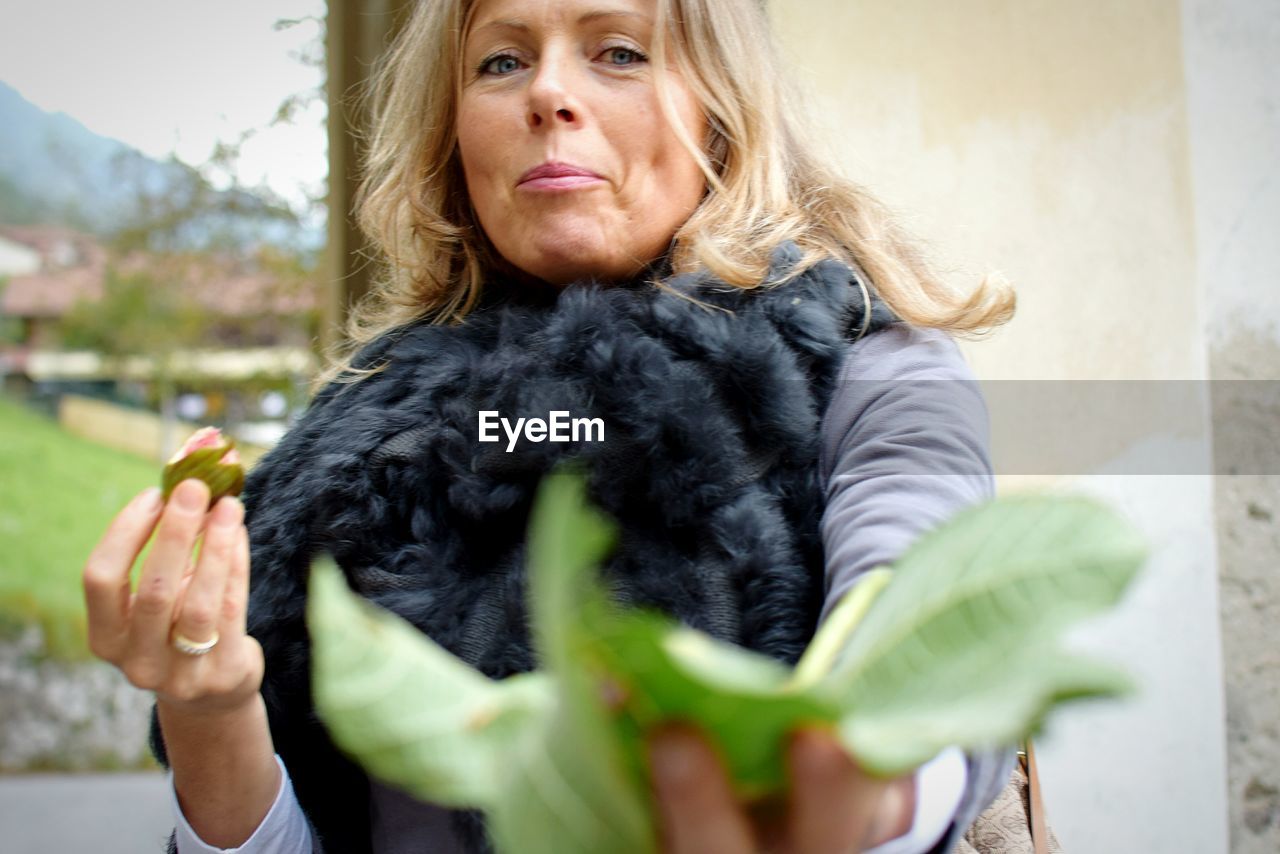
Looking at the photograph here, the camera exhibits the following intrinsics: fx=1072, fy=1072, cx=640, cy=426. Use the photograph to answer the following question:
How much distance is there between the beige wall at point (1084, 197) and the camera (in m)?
1.22

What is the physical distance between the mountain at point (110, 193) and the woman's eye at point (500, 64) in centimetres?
105

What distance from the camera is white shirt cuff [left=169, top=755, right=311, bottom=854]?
1.89 ft

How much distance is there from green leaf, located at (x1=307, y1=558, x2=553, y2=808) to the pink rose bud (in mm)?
264

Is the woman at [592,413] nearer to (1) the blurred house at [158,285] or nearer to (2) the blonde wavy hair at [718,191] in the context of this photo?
(2) the blonde wavy hair at [718,191]

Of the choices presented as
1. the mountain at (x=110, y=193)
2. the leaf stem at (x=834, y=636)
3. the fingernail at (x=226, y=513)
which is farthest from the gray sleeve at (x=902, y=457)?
the mountain at (x=110, y=193)

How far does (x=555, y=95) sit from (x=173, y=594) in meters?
0.35

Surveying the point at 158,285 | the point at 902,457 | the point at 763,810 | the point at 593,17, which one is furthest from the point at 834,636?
the point at 158,285

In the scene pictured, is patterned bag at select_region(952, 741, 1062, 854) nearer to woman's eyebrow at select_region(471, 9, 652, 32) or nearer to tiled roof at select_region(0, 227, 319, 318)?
woman's eyebrow at select_region(471, 9, 652, 32)

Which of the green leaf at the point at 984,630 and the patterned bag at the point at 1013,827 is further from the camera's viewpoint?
the patterned bag at the point at 1013,827

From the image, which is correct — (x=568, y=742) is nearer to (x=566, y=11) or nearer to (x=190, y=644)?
(x=190, y=644)

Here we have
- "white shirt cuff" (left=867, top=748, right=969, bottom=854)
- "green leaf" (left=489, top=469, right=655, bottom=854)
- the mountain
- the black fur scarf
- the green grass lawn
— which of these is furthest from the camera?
the green grass lawn

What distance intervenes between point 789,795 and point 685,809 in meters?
0.02

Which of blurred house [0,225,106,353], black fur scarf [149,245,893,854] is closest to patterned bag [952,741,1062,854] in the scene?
black fur scarf [149,245,893,854]

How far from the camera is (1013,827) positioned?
593 mm
